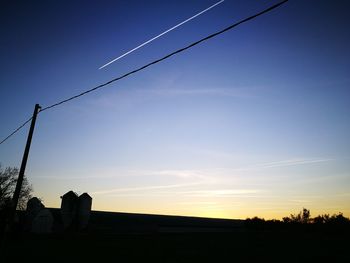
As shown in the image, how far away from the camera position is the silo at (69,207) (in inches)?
2281

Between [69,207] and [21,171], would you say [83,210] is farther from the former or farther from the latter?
[21,171]

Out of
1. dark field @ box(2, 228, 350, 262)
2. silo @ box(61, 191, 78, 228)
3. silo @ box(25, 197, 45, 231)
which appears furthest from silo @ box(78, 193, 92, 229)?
dark field @ box(2, 228, 350, 262)

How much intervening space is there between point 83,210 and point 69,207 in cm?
264

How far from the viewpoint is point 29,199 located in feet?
212

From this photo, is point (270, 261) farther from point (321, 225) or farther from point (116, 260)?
point (321, 225)

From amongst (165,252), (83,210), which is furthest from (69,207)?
(165,252)

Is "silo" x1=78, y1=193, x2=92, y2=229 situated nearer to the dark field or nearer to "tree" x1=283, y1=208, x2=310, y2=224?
the dark field

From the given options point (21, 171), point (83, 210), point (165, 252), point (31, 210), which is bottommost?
point (165, 252)

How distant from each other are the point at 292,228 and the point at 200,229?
1037 inches

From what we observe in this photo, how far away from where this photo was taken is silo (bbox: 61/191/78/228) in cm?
5794

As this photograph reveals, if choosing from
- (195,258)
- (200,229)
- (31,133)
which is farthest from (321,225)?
(31,133)

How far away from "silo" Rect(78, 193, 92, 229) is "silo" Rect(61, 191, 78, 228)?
91cm

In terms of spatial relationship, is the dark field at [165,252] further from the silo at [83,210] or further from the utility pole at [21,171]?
the silo at [83,210]

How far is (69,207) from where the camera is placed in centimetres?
5809
